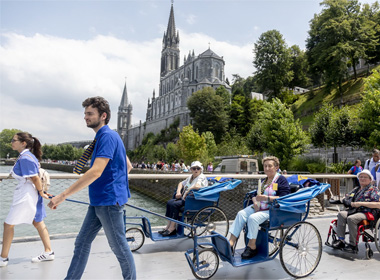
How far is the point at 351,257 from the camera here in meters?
4.51

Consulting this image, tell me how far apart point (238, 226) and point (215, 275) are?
0.64 meters

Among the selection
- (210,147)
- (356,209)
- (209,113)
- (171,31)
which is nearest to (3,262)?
(356,209)

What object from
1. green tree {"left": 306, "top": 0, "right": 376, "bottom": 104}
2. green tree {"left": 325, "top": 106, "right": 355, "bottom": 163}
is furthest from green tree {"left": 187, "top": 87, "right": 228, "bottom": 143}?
green tree {"left": 325, "top": 106, "right": 355, "bottom": 163}

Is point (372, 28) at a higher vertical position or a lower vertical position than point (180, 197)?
higher

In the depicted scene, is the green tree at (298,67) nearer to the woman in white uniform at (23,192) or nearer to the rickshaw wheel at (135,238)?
the rickshaw wheel at (135,238)

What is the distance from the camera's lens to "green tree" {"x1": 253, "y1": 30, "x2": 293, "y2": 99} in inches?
1770

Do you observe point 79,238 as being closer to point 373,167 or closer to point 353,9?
point 373,167

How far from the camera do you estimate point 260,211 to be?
3.88 m

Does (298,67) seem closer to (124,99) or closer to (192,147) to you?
(192,147)

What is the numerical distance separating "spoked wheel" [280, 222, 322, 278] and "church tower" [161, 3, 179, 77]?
104140mm

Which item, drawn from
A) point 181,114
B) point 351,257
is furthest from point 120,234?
point 181,114

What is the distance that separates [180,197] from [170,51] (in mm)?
107024

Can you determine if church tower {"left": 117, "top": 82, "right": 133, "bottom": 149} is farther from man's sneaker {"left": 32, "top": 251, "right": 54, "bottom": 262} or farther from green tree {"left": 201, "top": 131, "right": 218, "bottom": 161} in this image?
man's sneaker {"left": 32, "top": 251, "right": 54, "bottom": 262}

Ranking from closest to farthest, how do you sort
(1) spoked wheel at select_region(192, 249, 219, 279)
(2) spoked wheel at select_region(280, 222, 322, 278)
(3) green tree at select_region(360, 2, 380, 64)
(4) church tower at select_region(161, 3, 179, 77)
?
(1) spoked wheel at select_region(192, 249, 219, 279), (2) spoked wheel at select_region(280, 222, 322, 278), (3) green tree at select_region(360, 2, 380, 64), (4) church tower at select_region(161, 3, 179, 77)
